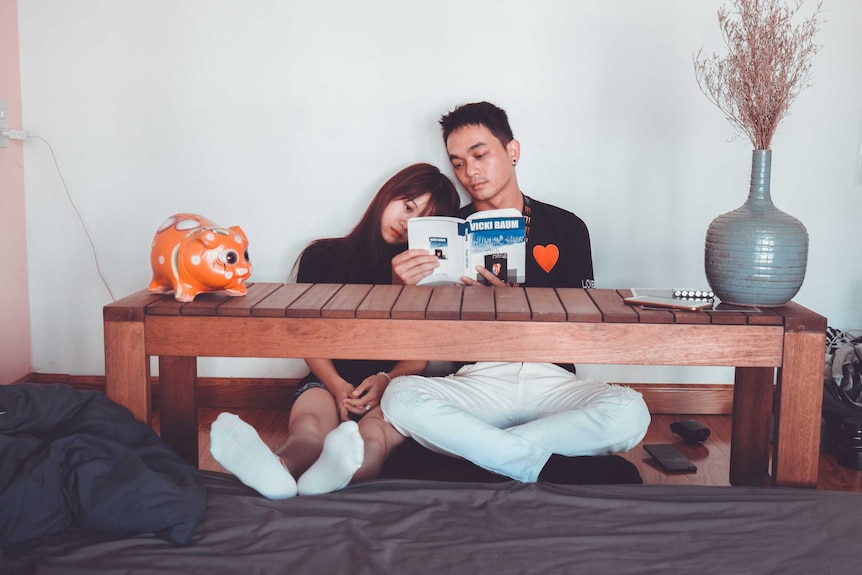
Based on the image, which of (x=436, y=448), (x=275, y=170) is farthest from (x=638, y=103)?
(x=436, y=448)

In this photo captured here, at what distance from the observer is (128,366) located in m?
1.66

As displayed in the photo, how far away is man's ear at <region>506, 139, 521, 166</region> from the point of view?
2402mm

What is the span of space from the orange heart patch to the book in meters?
0.28

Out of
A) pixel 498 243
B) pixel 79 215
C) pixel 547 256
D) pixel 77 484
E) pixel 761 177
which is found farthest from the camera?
pixel 79 215

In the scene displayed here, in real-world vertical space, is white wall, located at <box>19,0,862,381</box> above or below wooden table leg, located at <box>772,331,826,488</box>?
above

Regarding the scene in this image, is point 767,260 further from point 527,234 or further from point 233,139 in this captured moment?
point 233,139

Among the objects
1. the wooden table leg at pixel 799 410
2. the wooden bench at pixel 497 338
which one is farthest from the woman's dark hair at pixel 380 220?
the wooden table leg at pixel 799 410

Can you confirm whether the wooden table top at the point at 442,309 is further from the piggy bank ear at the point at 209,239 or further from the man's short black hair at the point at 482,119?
the man's short black hair at the point at 482,119

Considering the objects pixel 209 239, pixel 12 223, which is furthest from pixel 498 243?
pixel 12 223

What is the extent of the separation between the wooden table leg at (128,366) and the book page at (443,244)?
74 cm

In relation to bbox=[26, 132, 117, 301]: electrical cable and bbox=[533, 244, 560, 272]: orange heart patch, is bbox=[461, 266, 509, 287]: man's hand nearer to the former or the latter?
bbox=[533, 244, 560, 272]: orange heart patch

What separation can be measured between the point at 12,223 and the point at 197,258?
48.0 inches

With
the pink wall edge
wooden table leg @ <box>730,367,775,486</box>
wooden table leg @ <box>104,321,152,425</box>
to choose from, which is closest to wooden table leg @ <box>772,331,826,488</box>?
wooden table leg @ <box>730,367,775,486</box>

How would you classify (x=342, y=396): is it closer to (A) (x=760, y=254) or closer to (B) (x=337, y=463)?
(B) (x=337, y=463)
